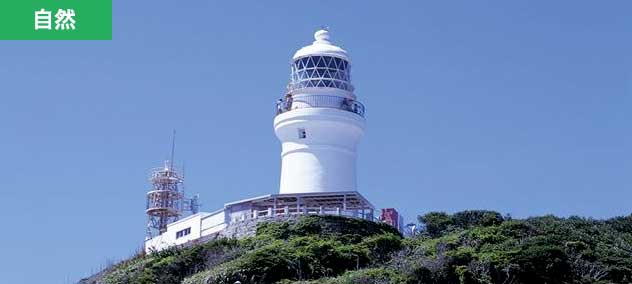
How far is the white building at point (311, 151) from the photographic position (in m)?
41.3

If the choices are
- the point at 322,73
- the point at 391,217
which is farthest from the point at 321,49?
the point at 391,217

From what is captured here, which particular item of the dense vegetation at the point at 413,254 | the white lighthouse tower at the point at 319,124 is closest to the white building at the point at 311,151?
the white lighthouse tower at the point at 319,124

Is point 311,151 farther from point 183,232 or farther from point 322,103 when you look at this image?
point 183,232

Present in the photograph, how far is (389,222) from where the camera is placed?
41.1 metres

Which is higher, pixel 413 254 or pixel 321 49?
pixel 321 49

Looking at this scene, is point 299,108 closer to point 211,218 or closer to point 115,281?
point 211,218

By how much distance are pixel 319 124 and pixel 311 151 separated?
40.6 inches

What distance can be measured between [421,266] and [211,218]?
461 inches

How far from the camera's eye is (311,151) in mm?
43781

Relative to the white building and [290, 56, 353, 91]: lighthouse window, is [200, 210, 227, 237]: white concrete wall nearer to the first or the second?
the white building

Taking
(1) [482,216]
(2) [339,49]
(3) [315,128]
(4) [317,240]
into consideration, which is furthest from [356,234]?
(2) [339,49]

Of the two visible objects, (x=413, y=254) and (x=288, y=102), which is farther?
(x=288, y=102)

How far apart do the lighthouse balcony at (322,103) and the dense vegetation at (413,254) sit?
665cm

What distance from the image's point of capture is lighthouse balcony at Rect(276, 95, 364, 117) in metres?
44.7
